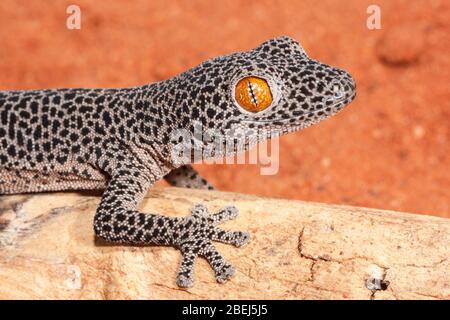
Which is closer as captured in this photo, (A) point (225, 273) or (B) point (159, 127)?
(A) point (225, 273)

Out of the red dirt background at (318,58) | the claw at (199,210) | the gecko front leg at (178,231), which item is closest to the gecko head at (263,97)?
the claw at (199,210)

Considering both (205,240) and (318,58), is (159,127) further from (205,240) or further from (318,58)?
(318,58)

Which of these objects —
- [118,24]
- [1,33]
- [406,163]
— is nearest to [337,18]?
[406,163]

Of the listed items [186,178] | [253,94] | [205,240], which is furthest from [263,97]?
[186,178]

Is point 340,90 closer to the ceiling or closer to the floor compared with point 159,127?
closer to the ceiling

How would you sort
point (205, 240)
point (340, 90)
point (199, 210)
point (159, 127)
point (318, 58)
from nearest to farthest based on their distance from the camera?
1. point (205, 240)
2. point (340, 90)
3. point (199, 210)
4. point (159, 127)
5. point (318, 58)

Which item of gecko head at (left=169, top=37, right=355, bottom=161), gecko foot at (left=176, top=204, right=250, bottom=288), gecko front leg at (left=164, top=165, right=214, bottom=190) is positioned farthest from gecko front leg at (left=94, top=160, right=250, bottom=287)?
gecko front leg at (left=164, top=165, right=214, bottom=190)
